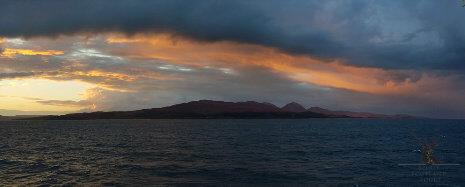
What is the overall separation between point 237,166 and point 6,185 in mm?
24368

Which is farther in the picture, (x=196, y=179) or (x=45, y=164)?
(x=45, y=164)

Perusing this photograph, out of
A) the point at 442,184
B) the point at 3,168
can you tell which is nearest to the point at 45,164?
the point at 3,168

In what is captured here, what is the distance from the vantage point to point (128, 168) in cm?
3947

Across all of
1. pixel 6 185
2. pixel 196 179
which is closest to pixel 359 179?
pixel 196 179

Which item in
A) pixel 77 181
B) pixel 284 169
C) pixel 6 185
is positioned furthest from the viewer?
pixel 284 169

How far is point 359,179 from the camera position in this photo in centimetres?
3288

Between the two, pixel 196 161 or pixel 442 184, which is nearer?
pixel 442 184

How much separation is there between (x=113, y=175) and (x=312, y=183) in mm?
21454

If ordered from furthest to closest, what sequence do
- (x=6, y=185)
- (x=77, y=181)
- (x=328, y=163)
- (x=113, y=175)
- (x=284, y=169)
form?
(x=328, y=163) < (x=284, y=169) < (x=113, y=175) < (x=77, y=181) < (x=6, y=185)

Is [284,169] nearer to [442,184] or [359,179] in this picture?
[359,179]

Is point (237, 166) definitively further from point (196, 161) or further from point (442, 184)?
point (442, 184)

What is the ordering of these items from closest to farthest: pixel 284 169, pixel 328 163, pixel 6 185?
pixel 6 185
pixel 284 169
pixel 328 163

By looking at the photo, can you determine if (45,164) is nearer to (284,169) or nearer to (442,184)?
(284,169)

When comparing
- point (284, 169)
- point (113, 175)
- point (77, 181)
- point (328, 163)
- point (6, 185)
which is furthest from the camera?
point (328, 163)
